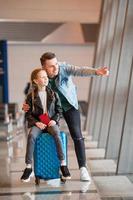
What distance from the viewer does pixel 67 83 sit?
509cm

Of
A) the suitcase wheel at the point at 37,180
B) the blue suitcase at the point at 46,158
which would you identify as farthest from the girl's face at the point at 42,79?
the suitcase wheel at the point at 37,180

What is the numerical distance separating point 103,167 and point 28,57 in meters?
12.8

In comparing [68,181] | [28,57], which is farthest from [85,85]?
[68,181]

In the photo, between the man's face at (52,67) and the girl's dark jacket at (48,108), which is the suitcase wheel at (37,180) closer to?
the girl's dark jacket at (48,108)

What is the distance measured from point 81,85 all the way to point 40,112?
14385mm

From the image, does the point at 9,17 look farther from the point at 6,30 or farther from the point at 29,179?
the point at 29,179

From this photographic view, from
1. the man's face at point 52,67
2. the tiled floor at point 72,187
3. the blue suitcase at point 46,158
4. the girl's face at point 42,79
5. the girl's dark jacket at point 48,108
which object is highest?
the man's face at point 52,67

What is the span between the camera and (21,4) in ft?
49.5

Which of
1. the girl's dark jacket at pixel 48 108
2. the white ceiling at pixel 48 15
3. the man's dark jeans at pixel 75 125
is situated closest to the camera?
the girl's dark jacket at pixel 48 108

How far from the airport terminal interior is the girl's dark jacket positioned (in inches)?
29.7

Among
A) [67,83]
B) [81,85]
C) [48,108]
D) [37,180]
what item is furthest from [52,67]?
[81,85]

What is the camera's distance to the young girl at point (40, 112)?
494cm

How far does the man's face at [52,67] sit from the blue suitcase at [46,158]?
68 cm

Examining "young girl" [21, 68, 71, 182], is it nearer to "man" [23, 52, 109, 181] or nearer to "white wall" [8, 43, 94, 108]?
"man" [23, 52, 109, 181]
